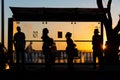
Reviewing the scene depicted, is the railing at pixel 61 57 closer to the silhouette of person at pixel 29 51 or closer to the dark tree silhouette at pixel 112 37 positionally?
the silhouette of person at pixel 29 51

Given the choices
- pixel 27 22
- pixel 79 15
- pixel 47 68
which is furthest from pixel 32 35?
pixel 47 68

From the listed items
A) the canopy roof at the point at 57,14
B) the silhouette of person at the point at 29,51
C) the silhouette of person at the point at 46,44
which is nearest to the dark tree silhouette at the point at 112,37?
the canopy roof at the point at 57,14

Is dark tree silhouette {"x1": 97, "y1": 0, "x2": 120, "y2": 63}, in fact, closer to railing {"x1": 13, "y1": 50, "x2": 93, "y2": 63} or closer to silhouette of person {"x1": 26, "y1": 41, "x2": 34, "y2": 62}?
railing {"x1": 13, "y1": 50, "x2": 93, "y2": 63}

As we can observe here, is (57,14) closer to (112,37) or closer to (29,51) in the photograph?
(29,51)

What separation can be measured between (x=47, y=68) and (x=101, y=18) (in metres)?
4.56

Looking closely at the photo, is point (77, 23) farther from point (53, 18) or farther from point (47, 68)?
point (47, 68)

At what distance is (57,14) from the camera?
2645 cm

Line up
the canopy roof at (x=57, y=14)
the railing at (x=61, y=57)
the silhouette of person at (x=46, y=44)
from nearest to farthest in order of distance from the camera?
the silhouette of person at (x=46, y=44) < the canopy roof at (x=57, y=14) < the railing at (x=61, y=57)

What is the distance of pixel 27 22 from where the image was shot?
27125mm

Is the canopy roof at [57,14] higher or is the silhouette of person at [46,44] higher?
the canopy roof at [57,14]

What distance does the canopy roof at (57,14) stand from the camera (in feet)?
86.2

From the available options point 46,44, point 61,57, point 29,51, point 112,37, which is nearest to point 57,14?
point 61,57

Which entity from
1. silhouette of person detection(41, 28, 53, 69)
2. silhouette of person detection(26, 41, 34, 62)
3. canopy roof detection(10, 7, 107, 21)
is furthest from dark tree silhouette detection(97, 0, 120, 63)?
silhouette of person detection(41, 28, 53, 69)

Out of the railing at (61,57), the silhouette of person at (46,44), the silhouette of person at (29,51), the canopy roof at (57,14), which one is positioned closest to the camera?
the silhouette of person at (46,44)
